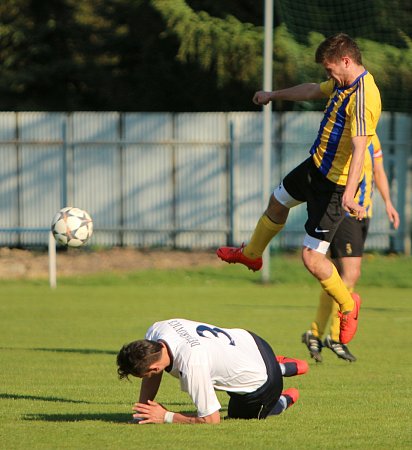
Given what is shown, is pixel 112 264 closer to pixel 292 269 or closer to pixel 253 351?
pixel 292 269

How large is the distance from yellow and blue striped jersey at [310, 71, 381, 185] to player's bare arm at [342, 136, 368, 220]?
0.07 metres

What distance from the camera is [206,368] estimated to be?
6457 mm

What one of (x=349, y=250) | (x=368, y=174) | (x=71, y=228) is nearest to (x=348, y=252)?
(x=349, y=250)

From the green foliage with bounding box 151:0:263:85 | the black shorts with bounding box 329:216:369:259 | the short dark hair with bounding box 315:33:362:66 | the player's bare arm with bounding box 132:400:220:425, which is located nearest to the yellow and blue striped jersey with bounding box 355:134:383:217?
the black shorts with bounding box 329:216:369:259

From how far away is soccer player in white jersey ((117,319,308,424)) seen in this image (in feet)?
21.0

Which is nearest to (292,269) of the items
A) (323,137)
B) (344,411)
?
(323,137)

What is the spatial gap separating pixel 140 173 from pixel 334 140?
13.7m

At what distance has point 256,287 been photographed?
60.5ft

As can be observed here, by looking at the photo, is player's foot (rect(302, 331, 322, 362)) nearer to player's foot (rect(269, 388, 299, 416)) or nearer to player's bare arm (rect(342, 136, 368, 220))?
player's bare arm (rect(342, 136, 368, 220))

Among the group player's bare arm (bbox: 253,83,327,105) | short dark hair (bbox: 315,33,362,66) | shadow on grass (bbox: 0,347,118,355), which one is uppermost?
short dark hair (bbox: 315,33,362,66)

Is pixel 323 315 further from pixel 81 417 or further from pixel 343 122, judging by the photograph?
pixel 81 417

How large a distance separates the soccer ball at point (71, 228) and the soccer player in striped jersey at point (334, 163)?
3023 millimetres

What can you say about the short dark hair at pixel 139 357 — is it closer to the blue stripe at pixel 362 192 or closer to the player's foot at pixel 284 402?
the player's foot at pixel 284 402

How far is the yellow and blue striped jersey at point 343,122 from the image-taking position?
8.33m
